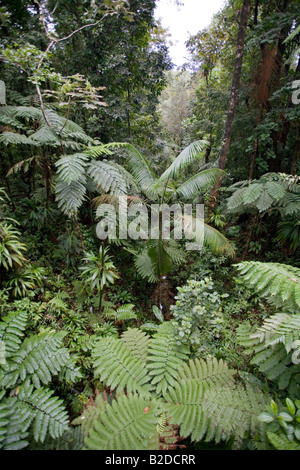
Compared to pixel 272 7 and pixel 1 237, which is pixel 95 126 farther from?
pixel 272 7

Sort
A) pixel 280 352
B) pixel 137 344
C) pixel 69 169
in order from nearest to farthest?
pixel 280 352 < pixel 137 344 < pixel 69 169

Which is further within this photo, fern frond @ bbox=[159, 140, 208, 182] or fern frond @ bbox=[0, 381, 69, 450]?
fern frond @ bbox=[159, 140, 208, 182]

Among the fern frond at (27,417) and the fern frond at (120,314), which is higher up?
the fern frond at (27,417)

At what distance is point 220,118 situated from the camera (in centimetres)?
575

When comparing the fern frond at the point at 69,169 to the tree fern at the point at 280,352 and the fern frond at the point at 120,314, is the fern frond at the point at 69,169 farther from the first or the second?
the tree fern at the point at 280,352

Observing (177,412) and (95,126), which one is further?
(95,126)

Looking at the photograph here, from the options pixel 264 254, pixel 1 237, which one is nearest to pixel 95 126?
pixel 1 237

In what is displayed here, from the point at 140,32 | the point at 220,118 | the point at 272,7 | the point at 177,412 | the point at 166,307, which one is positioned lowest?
the point at 166,307

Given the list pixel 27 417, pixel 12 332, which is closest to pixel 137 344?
pixel 27 417

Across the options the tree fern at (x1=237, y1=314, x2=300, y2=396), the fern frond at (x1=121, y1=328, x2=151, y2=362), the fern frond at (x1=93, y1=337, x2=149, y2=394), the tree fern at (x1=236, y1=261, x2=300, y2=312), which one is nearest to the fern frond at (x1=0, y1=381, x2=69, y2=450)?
the fern frond at (x1=93, y1=337, x2=149, y2=394)

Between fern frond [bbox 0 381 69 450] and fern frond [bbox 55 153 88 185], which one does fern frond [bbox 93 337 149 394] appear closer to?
fern frond [bbox 0 381 69 450]

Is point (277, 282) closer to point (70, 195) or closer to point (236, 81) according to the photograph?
point (70, 195)

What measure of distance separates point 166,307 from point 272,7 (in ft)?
22.9

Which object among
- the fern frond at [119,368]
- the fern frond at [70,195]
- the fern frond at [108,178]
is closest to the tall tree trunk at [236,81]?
the fern frond at [108,178]
